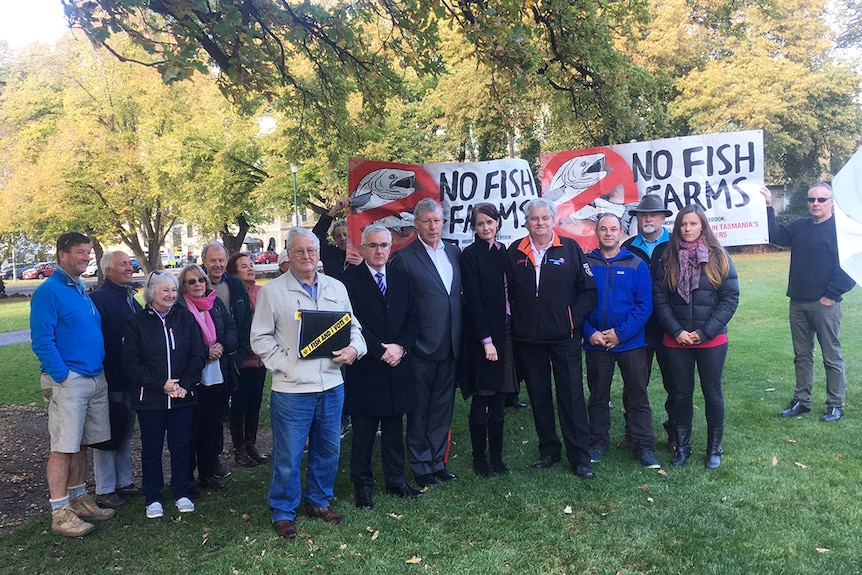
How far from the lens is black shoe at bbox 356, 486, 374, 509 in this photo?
4498 mm

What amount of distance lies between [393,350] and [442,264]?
84 cm

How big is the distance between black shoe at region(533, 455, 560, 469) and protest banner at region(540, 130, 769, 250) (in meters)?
2.31

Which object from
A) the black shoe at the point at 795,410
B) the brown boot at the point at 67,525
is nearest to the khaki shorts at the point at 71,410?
the brown boot at the point at 67,525

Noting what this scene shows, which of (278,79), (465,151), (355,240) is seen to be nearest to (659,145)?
(355,240)

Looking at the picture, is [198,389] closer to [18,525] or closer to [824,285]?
[18,525]

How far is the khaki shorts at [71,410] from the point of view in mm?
4254

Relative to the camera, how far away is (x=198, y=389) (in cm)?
500

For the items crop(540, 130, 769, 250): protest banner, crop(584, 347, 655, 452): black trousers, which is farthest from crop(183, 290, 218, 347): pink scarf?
crop(540, 130, 769, 250): protest banner

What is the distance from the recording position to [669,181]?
620 cm

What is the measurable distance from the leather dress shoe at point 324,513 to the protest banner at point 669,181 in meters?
3.58

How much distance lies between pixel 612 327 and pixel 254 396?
3.31 meters

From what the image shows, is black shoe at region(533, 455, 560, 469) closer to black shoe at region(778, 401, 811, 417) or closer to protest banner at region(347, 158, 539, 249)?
protest banner at region(347, 158, 539, 249)

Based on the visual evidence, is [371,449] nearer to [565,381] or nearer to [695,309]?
Result: [565,381]

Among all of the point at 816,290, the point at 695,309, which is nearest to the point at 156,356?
the point at 695,309
